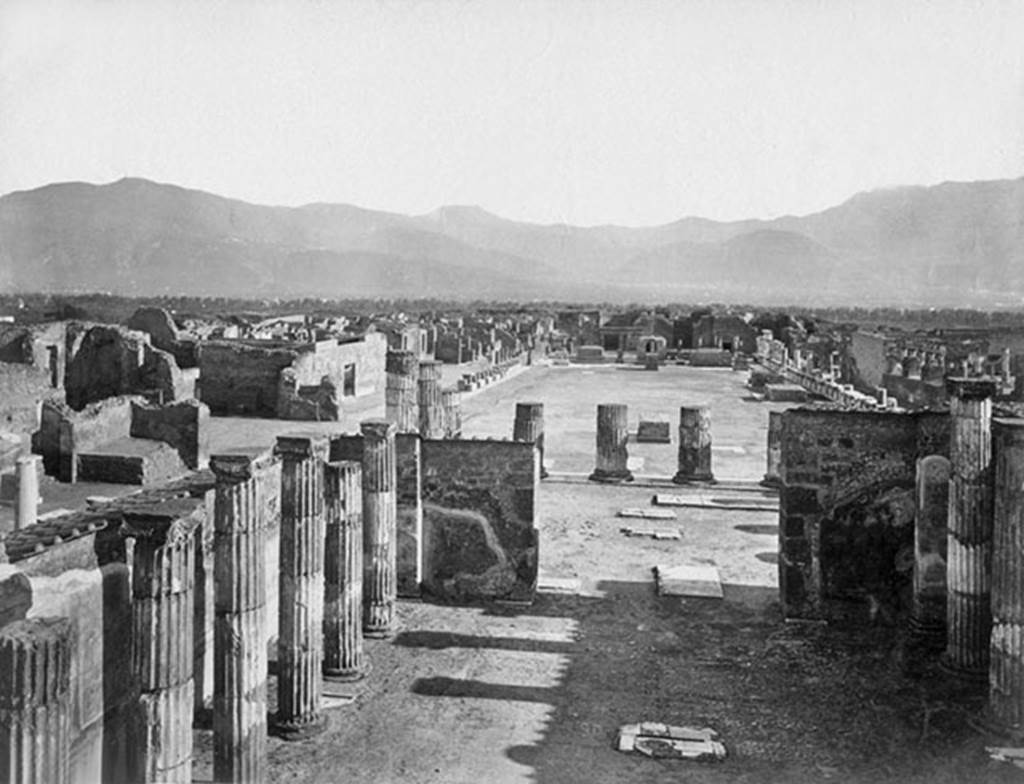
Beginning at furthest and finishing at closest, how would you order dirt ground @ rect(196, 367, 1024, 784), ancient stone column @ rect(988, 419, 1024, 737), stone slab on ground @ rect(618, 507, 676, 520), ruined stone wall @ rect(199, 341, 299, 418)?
1. ruined stone wall @ rect(199, 341, 299, 418)
2. stone slab on ground @ rect(618, 507, 676, 520)
3. ancient stone column @ rect(988, 419, 1024, 737)
4. dirt ground @ rect(196, 367, 1024, 784)

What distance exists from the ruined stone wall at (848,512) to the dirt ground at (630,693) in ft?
1.51

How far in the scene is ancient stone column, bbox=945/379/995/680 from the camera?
11.3 m

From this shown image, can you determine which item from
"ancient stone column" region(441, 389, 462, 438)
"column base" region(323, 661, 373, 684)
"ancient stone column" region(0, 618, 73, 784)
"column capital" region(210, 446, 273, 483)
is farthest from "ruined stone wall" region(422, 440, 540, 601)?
"ancient stone column" region(0, 618, 73, 784)

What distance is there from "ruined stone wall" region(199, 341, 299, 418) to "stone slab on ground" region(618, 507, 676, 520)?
1510 centimetres

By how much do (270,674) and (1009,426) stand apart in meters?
8.25

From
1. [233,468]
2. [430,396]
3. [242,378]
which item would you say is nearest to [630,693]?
[233,468]

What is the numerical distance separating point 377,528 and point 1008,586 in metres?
7.21

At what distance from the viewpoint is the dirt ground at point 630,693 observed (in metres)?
9.17

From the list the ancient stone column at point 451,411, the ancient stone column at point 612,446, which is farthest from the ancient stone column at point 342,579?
the ancient stone column at point 612,446

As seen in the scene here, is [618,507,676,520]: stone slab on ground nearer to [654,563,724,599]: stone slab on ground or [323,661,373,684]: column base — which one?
[654,563,724,599]: stone slab on ground

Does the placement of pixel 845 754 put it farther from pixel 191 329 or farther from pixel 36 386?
pixel 191 329

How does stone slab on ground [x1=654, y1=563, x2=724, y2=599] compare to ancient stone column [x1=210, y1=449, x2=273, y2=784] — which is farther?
stone slab on ground [x1=654, y1=563, x2=724, y2=599]

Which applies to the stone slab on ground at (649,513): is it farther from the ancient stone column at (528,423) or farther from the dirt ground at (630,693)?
the ancient stone column at (528,423)

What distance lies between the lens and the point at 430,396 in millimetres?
19609
